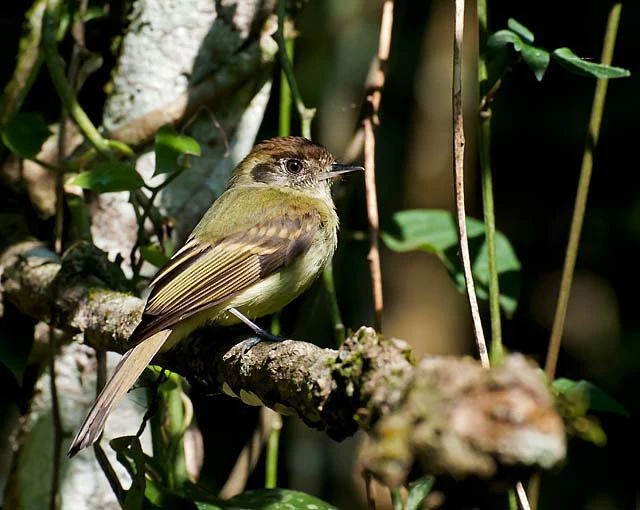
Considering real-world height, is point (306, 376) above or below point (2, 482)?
above

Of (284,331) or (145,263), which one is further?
(284,331)

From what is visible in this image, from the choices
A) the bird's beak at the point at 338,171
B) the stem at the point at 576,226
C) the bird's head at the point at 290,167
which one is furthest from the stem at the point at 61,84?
the stem at the point at 576,226

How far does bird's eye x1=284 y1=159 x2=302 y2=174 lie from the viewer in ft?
11.3

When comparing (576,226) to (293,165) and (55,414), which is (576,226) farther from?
(55,414)

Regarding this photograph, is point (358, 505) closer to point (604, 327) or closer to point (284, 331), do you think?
point (284, 331)

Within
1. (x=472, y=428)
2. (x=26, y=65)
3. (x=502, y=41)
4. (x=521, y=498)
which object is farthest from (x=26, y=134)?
(x=472, y=428)

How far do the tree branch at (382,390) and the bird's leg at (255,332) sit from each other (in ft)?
0.10

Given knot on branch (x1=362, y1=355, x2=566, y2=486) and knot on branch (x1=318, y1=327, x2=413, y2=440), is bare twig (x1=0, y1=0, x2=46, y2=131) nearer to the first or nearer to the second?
knot on branch (x1=318, y1=327, x2=413, y2=440)

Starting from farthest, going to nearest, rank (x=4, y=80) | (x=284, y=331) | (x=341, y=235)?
1. (x=284, y=331)
2. (x=4, y=80)
3. (x=341, y=235)

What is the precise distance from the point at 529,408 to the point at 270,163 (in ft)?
8.12

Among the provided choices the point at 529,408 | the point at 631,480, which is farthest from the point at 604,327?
the point at 529,408

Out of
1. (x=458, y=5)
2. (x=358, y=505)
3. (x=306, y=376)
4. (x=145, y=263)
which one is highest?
(x=458, y=5)

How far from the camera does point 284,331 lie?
401 centimetres

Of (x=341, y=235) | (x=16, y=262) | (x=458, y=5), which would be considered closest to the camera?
(x=458, y=5)
